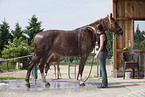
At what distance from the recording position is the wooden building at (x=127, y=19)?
8.71 metres

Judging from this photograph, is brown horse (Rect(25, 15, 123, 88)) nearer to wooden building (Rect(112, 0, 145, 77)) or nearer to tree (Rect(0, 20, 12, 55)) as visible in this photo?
wooden building (Rect(112, 0, 145, 77))

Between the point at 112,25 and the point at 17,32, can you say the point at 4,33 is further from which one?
Answer: the point at 112,25

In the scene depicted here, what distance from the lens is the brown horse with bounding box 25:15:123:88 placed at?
20.3ft

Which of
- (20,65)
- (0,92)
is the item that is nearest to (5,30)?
(20,65)

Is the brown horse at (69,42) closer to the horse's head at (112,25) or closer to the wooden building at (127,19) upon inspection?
the horse's head at (112,25)

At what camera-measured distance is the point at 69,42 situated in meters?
6.33

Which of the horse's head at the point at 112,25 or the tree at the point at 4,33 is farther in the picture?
the tree at the point at 4,33

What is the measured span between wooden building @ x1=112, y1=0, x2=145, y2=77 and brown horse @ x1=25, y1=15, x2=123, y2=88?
8.13ft

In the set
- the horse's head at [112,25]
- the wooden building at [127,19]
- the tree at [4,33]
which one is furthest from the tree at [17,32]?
the horse's head at [112,25]

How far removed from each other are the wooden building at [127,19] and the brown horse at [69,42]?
248 centimetres

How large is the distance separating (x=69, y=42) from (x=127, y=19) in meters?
3.66

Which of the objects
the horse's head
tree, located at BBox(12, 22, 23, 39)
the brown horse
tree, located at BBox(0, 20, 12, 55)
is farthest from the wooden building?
tree, located at BBox(12, 22, 23, 39)

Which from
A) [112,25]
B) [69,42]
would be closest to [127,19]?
[112,25]

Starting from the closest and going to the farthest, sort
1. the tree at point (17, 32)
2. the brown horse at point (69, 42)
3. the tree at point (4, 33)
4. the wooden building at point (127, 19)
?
the brown horse at point (69, 42)
the wooden building at point (127, 19)
the tree at point (4, 33)
the tree at point (17, 32)
